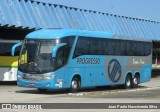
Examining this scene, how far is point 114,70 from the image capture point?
89.0 ft

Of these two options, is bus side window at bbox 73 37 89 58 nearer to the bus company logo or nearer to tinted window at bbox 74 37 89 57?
tinted window at bbox 74 37 89 57

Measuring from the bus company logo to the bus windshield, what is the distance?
5.25 m

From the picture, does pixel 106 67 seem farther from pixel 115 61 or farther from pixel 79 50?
pixel 79 50

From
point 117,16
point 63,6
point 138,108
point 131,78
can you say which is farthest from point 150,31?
point 138,108

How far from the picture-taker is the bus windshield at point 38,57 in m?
22.2

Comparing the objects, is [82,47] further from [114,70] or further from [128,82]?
[128,82]

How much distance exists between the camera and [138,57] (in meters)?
29.3

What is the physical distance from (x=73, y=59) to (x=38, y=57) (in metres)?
1.89

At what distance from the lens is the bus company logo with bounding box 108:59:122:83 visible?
87.8 ft

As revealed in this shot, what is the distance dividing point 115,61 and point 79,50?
153 inches

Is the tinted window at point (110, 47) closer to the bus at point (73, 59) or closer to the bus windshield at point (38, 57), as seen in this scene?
the bus at point (73, 59)

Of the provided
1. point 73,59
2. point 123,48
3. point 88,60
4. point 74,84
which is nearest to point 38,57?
point 73,59

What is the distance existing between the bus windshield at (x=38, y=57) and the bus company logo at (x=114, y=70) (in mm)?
5248

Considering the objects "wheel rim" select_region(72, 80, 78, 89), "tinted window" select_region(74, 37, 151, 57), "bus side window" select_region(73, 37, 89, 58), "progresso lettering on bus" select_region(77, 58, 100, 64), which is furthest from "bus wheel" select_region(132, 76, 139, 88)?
"wheel rim" select_region(72, 80, 78, 89)
